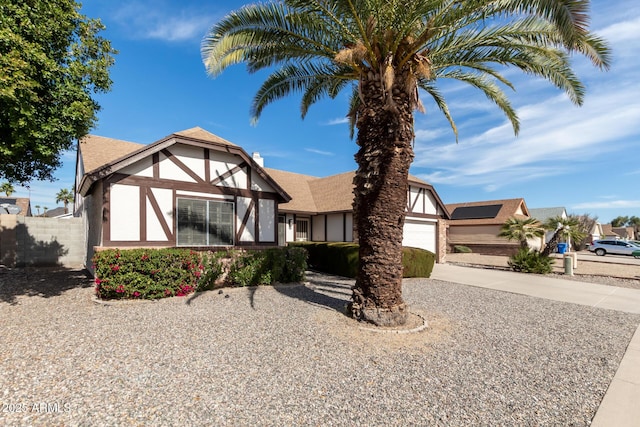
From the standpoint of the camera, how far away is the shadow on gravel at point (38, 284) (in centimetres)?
844

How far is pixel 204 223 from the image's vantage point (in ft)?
35.6

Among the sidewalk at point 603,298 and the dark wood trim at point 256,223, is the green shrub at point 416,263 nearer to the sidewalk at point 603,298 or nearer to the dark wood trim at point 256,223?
the sidewalk at point 603,298

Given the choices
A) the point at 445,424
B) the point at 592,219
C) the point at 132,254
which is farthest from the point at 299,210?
the point at 592,219

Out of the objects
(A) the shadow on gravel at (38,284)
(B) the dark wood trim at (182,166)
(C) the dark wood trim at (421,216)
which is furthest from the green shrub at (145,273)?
(C) the dark wood trim at (421,216)

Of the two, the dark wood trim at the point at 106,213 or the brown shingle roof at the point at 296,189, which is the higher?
the brown shingle roof at the point at 296,189

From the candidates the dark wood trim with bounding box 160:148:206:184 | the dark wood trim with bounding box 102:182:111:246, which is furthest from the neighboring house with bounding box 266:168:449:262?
the dark wood trim with bounding box 102:182:111:246

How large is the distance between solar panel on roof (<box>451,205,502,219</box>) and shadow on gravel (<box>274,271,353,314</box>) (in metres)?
23.4

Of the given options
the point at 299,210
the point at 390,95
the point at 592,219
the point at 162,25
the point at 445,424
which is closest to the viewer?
the point at 445,424

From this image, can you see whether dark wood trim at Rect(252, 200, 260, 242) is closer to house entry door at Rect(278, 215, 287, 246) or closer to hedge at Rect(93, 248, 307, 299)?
hedge at Rect(93, 248, 307, 299)

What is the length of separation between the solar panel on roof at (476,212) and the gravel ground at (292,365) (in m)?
24.0

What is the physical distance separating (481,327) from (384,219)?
2975 mm

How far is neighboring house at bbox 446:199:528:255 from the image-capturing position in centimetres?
2792

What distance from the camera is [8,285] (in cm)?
946

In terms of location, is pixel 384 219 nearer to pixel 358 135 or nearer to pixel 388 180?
pixel 388 180
